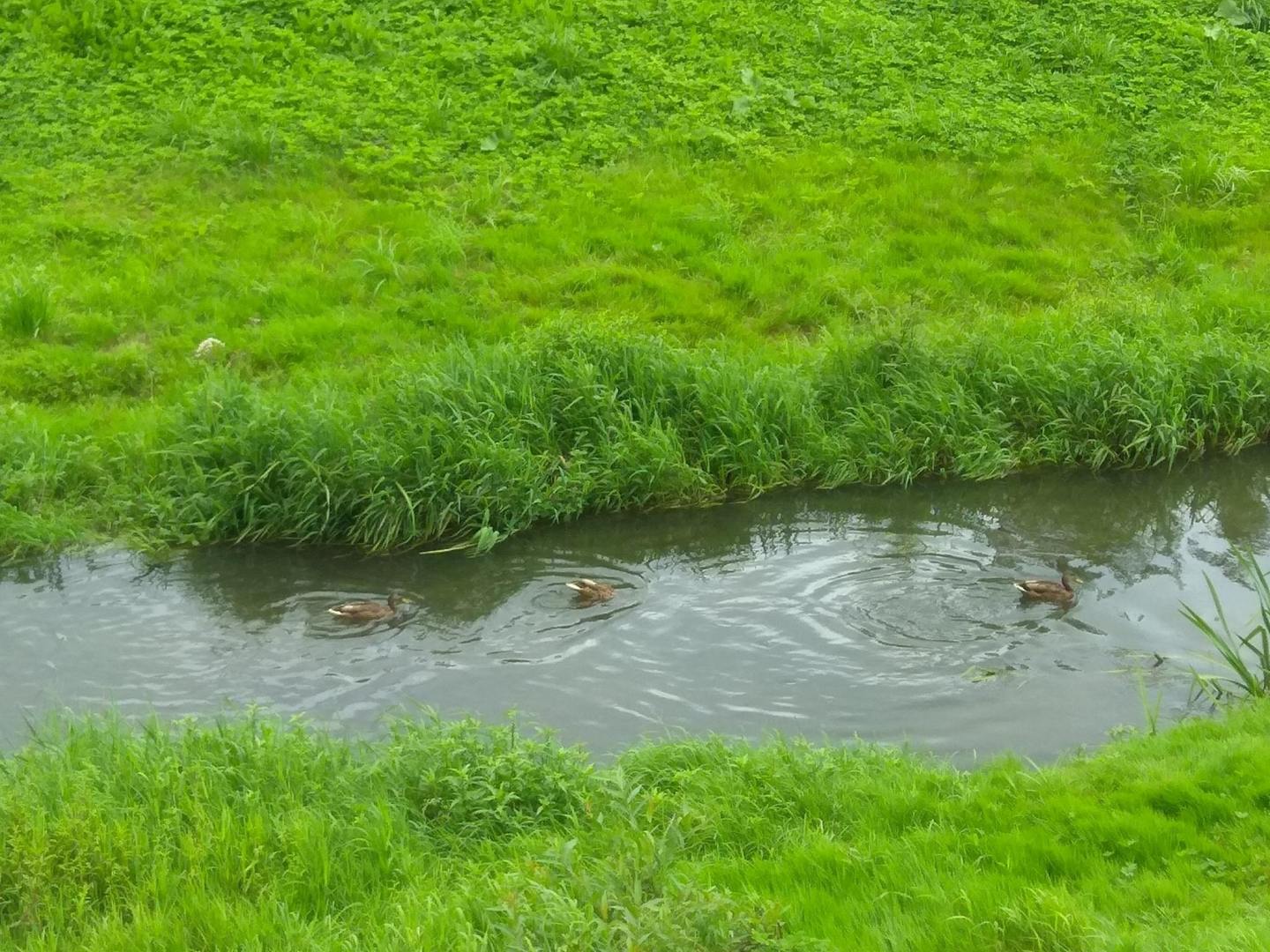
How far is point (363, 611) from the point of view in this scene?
30.9 feet

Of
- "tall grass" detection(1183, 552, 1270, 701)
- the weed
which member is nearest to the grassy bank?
"tall grass" detection(1183, 552, 1270, 701)

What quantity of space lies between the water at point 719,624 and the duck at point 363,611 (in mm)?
84

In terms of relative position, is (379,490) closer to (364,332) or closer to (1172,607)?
(364,332)

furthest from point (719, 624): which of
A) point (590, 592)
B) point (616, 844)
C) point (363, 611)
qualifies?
point (616, 844)

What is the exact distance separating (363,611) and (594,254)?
595 centimetres

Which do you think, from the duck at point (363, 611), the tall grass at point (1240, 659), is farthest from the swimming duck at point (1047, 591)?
the duck at point (363, 611)

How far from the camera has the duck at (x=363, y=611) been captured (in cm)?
940

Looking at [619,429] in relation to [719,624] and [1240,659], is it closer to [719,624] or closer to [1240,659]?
[719,624]

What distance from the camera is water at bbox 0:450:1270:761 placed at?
8320 millimetres

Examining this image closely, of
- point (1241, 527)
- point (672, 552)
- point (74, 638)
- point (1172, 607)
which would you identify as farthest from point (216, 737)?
point (1241, 527)

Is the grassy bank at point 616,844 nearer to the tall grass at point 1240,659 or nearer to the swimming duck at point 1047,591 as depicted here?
the tall grass at point 1240,659

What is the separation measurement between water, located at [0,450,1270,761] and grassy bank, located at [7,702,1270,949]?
1.20 m

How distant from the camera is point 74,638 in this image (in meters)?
9.25

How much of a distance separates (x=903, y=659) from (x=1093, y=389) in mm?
4345
